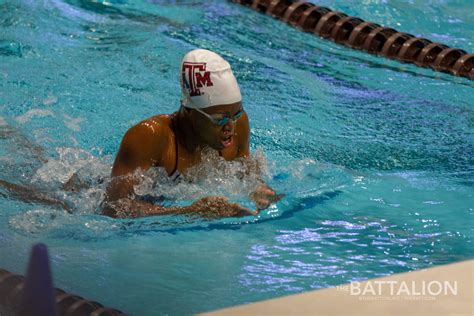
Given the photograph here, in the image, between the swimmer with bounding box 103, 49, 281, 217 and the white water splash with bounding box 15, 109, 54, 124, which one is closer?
the swimmer with bounding box 103, 49, 281, 217

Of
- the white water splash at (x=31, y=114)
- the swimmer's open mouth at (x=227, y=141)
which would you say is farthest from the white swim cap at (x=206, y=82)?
the white water splash at (x=31, y=114)

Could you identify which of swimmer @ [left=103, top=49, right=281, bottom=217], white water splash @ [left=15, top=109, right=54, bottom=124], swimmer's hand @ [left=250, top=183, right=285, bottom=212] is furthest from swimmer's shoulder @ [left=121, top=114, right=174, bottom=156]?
white water splash @ [left=15, top=109, right=54, bottom=124]

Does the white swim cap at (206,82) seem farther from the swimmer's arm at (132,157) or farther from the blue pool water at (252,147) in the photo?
the blue pool water at (252,147)

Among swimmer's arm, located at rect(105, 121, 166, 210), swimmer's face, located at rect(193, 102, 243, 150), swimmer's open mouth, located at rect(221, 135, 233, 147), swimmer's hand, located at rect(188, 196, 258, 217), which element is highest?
swimmer's face, located at rect(193, 102, 243, 150)

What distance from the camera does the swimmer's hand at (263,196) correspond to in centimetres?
385

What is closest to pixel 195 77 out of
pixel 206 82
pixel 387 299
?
pixel 206 82

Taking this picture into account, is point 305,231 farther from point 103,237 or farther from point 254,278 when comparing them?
point 103,237

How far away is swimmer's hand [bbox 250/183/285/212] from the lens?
12.6ft

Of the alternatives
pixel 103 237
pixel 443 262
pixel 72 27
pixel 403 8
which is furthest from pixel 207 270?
pixel 403 8

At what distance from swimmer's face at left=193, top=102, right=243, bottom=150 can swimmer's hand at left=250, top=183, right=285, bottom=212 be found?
1.15 feet

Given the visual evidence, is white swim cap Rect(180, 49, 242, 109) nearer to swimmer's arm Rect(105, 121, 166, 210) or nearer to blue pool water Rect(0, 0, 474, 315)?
swimmer's arm Rect(105, 121, 166, 210)

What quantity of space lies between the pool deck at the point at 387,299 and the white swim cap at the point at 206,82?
0.95 m

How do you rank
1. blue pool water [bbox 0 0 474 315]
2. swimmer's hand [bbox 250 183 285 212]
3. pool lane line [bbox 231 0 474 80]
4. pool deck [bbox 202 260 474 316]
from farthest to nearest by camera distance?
pool lane line [bbox 231 0 474 80] < swimmer's hand [bbox 250 183 285 212] < blue pool water [bbox 0 0 474 315] < pool deck [bbox 202 260 474 316]

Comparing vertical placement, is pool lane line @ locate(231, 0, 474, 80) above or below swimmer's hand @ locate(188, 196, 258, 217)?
above
